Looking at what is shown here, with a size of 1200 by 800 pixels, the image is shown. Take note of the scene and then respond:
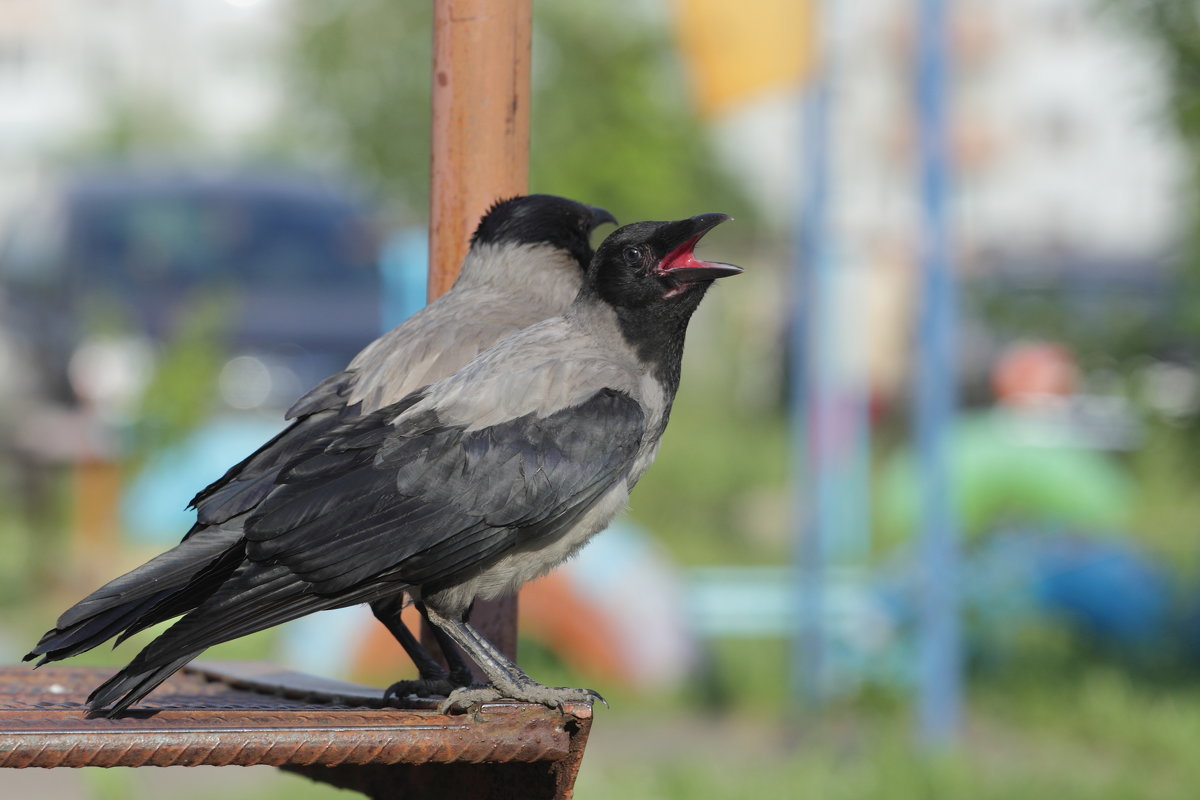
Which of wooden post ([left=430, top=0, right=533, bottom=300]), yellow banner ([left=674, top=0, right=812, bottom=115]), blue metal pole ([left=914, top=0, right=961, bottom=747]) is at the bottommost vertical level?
blue metal pole ([left=914, top=0, right=961, bottom=747])

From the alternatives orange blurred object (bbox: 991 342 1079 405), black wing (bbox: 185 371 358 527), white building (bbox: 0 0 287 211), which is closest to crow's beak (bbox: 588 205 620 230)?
black wing (bbox: 185 371 358 527)

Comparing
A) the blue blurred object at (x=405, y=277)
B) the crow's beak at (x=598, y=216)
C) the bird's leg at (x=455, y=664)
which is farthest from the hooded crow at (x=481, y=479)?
the blue blurred object at (x=405, y=277)

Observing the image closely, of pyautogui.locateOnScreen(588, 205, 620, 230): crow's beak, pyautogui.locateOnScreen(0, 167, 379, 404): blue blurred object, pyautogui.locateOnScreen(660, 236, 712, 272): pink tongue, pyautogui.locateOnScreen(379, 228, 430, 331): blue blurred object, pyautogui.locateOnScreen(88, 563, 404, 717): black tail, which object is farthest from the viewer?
pyautogui.locateOnScreen(0, 167, 379, 404): blue blurred object

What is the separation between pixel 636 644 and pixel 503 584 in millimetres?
4333

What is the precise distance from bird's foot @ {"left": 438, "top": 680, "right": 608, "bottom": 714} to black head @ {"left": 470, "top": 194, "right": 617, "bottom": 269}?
86 cm

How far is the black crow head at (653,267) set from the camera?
2533mm

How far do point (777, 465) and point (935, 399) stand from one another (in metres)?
6.97

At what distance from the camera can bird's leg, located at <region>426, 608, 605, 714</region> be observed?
7.36 feet

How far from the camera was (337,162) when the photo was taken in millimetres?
20328

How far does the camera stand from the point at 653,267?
255 cm

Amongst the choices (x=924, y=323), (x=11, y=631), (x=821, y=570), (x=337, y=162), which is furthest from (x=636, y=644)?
(x=337, y=162)

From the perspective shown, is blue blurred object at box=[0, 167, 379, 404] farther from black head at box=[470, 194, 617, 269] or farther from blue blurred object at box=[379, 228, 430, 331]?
black head at box=[470, 194, 617, 269]

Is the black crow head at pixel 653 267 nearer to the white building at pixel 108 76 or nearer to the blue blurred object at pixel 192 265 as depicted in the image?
the blue blurred object at pixel 192 265

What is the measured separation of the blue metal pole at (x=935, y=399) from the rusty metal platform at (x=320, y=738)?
12.3 feet
